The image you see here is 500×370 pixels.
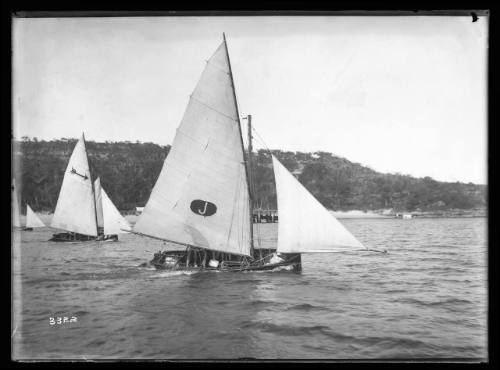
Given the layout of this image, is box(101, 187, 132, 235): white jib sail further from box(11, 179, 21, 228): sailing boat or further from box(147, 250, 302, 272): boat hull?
box(11, 179, 21, 228): sailing boat

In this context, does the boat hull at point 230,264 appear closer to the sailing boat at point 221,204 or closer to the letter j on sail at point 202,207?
the sailing boat at point 221,204

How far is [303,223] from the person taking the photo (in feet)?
29.3

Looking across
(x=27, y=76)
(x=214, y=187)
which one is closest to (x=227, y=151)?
(x=214, y=187)

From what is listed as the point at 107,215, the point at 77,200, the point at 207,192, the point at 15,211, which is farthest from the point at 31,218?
the point at 107,215

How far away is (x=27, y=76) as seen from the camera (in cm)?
652

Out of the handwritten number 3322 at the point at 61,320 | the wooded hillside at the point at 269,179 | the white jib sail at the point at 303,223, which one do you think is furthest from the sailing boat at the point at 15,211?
the white jib sail at the point at 303,223

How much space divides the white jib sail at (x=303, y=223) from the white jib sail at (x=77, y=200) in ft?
14.0

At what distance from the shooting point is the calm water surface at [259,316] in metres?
6.10

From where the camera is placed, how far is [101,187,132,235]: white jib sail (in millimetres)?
11945

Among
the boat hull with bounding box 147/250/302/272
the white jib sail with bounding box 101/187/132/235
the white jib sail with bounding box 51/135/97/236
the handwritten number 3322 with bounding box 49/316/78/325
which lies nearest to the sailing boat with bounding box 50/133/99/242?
the white jib sail with bounding box 51/135/97/236

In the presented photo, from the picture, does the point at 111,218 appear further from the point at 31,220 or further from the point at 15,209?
the point at 15,209

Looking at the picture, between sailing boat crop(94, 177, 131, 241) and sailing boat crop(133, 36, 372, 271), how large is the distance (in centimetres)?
231

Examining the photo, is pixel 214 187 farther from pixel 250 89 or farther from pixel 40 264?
pixel 40 264
